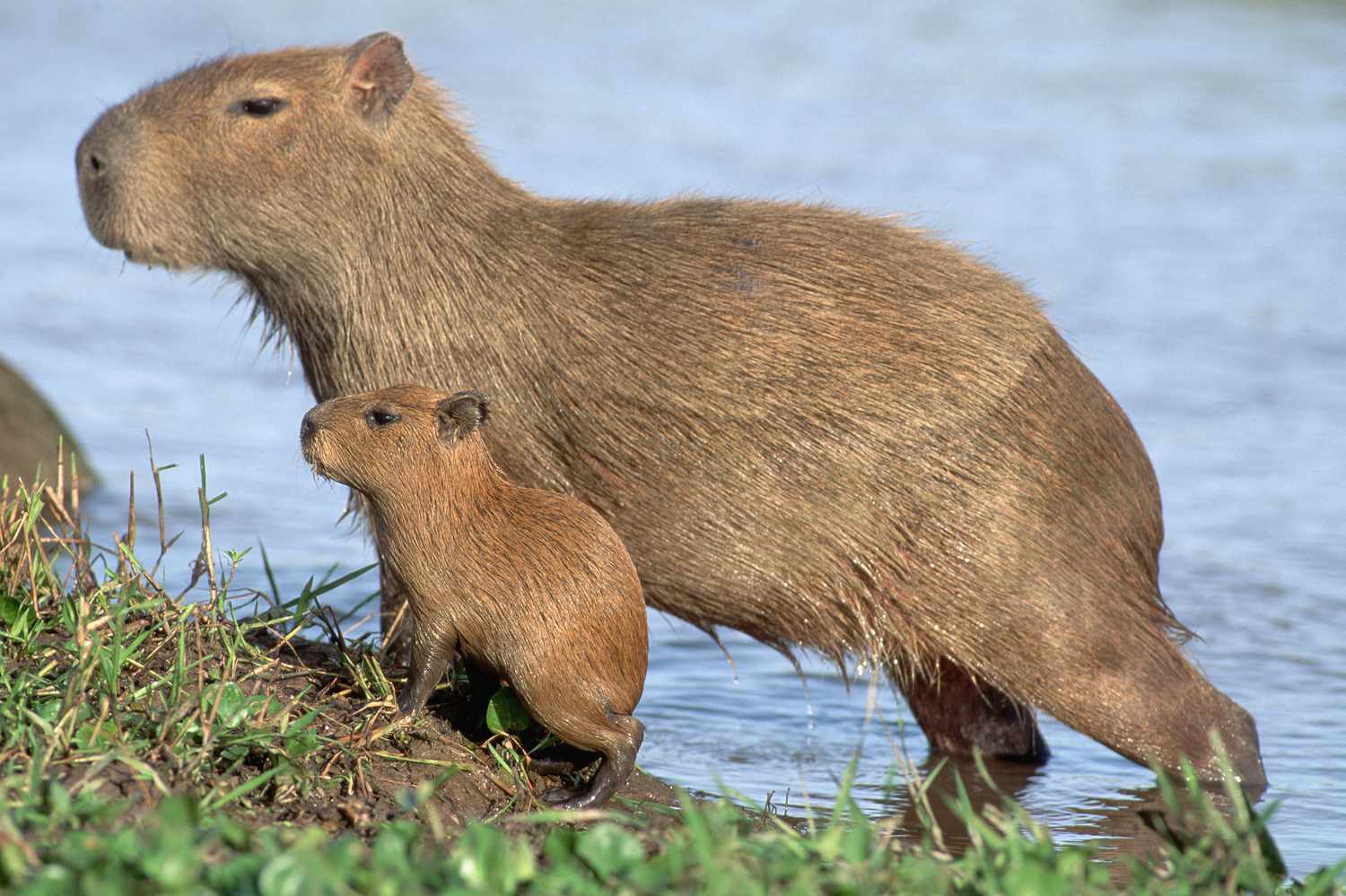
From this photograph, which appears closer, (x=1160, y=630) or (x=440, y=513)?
(x=440, y=513)

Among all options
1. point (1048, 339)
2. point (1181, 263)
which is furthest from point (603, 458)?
point (1181, 263)

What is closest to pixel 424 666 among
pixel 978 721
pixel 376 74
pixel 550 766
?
pixel 550 766

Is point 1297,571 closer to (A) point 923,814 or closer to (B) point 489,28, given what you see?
(A) point 923,814

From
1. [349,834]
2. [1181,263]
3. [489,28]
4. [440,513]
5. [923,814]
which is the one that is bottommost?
[349,834]

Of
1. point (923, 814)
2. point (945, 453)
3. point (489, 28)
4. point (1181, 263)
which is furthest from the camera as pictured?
point (489, 28)

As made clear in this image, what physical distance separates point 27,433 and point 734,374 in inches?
131

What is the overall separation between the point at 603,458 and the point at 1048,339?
112cm

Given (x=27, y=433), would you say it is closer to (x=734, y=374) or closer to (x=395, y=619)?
(x=395, y=619)

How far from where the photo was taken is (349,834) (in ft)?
10.8

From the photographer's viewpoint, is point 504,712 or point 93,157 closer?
point 504,712

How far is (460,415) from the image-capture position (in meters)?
3.74

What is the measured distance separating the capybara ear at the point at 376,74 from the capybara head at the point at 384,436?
1.13 m

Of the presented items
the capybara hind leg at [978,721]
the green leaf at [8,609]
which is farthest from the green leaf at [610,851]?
the capybara hind leg at [978,721]

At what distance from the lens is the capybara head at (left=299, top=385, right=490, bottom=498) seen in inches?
147
